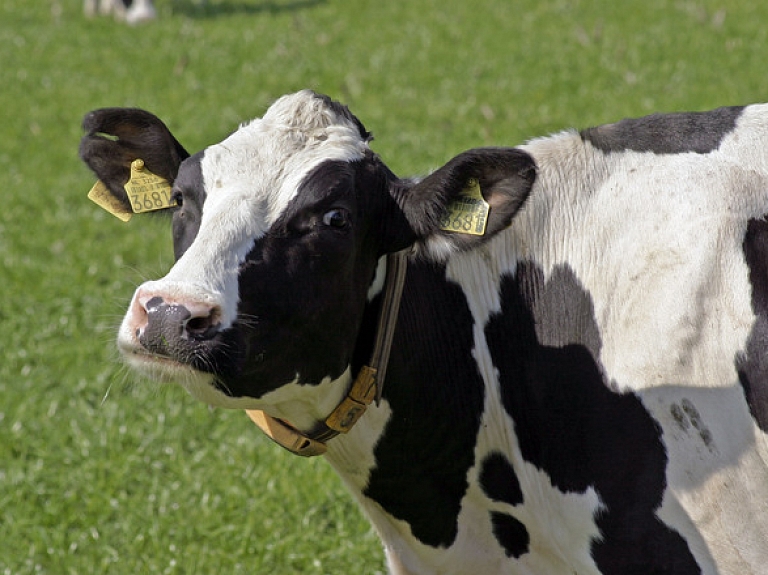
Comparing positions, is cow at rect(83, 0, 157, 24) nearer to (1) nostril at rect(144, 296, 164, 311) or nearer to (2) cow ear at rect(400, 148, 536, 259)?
(2) cow ear at rect(400, 148, 536, 259)

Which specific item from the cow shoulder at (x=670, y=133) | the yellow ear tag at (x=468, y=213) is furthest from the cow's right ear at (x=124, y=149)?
the cow shoulder at (x=670, y=133)

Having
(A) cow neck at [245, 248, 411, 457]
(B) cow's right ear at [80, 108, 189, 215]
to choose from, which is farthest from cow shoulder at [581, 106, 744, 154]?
(B) cow's right ear at [80, 108, 189, 215]

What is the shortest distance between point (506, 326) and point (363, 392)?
1.83ft

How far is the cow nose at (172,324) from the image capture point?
3.21m

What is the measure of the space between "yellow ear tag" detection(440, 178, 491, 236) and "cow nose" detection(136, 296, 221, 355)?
2.92ft

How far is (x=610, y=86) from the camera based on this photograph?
12055 millimetres

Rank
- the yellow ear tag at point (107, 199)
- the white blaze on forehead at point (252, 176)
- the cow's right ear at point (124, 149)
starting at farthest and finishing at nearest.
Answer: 1. the yellow ear tag at point (107, 199)
2. the cow's right ear at point (124, 149)
3. the white blaze on forehead at point (252, 176)

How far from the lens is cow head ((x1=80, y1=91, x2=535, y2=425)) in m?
3.29

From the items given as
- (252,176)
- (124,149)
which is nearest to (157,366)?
(252,176)

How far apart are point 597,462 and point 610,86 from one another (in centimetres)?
885

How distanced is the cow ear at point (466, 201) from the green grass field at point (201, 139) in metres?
0.88

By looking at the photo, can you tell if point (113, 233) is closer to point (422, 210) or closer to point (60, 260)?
point (60, 260)

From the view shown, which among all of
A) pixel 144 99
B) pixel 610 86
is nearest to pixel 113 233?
pixel 144 99

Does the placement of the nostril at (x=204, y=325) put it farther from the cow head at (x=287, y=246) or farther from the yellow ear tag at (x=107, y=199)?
the yellow ear tag at (x=107, y=199)
